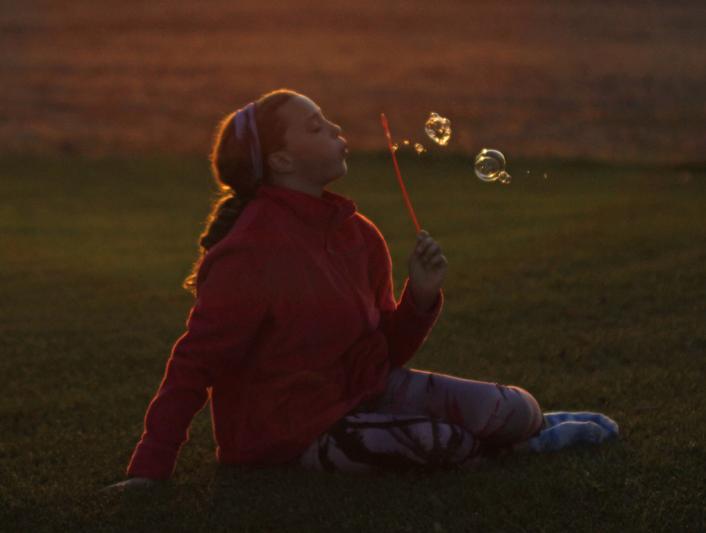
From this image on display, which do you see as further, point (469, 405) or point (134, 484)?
point (469, 405)

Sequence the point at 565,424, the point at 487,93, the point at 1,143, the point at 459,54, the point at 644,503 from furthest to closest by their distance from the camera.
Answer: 1. the point at 459,54
2. the point at 487,93
3. the point at 1,143
4. the point at 565,424
5. the point at 644,503

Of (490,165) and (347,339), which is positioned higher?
(490,165)

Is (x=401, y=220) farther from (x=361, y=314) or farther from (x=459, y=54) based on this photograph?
(x=459, y=54)

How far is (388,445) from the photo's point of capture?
12.3 ft

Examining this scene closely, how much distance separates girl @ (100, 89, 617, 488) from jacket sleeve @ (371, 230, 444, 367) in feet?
0.04

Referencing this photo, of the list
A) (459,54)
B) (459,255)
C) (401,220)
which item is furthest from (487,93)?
(459,255)

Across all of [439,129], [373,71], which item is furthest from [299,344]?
[373,71]

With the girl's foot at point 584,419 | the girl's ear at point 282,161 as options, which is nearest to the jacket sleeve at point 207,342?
the girl's ear at point 282,161

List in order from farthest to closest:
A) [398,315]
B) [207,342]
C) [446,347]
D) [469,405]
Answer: [446,347] < [398,315] < [469,405] < [207,342]

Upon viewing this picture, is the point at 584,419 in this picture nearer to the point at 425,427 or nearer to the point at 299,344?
the point at 425,427

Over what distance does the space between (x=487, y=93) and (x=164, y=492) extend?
19.3 metres

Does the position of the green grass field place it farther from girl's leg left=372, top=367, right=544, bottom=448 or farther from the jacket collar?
the jacket collar

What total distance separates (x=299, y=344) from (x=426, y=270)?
1.64 feet

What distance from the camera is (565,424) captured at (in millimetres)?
4078
